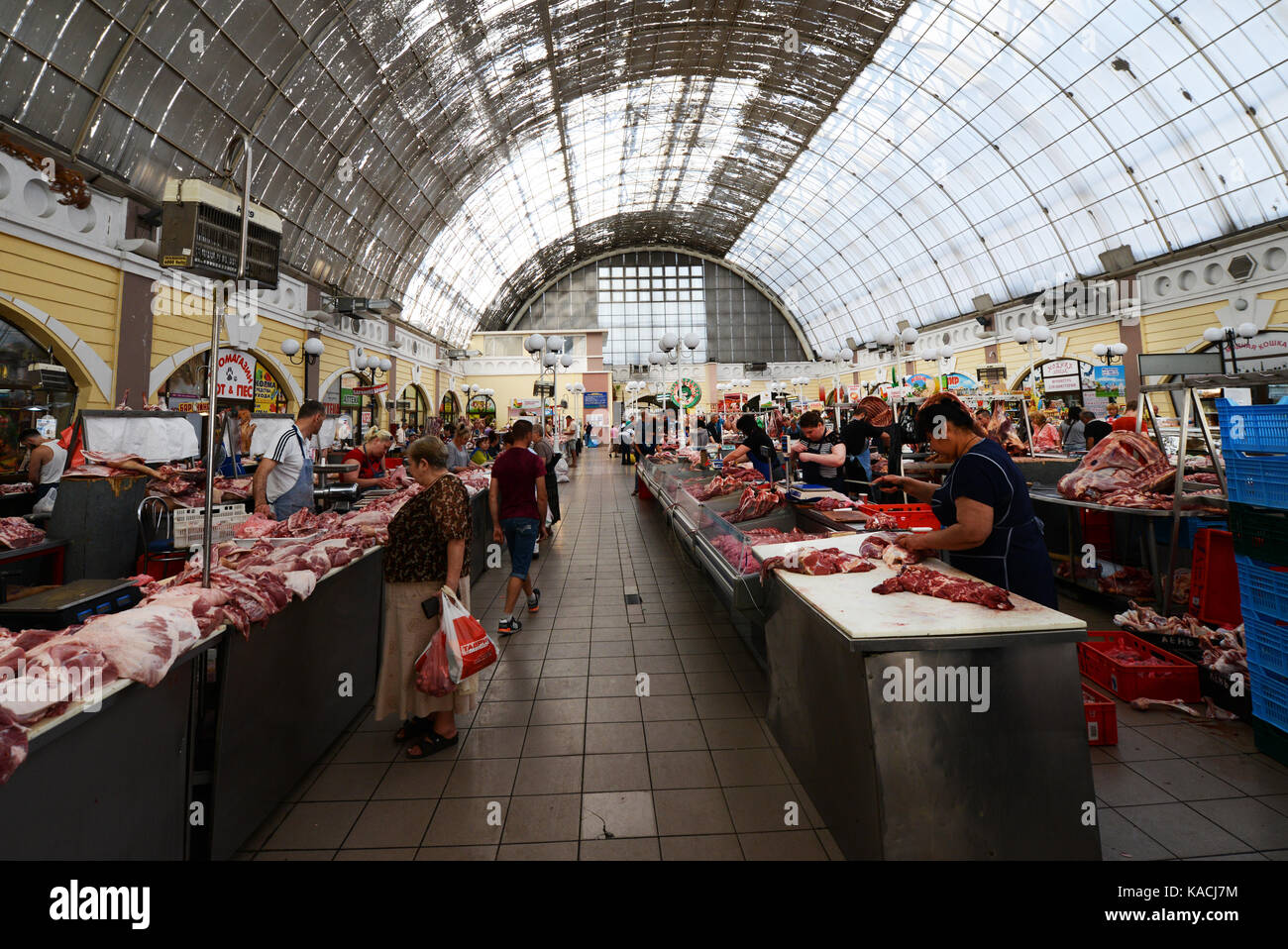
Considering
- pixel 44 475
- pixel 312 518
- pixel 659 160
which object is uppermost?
pixel 659 160

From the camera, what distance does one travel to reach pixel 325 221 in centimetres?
1692

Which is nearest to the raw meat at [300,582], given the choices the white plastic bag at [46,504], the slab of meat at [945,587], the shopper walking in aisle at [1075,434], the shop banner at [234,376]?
the slab of meat at [945,587]

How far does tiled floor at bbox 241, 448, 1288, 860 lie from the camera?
2393mm

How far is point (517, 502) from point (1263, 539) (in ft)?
16.0

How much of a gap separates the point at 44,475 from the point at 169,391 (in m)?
5.83

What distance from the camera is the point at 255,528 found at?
412cm

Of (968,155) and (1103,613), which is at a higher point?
(968,155)

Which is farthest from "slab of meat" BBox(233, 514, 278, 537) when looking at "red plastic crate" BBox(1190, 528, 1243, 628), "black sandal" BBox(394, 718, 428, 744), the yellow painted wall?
the yellow painted wall

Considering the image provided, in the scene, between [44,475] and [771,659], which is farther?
[44,475]

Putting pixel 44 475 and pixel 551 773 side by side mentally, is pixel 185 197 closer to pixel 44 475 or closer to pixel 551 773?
pixel 551 773

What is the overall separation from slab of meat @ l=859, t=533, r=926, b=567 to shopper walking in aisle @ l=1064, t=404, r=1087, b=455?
9.28m

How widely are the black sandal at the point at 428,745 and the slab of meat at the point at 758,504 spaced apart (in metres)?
2.89

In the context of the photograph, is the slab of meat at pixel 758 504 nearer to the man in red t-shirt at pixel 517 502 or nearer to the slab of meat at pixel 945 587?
the man in red t-shirt at pixel 517 502
